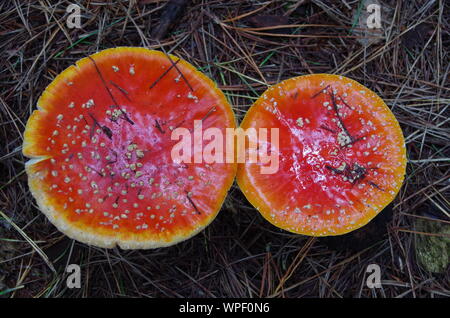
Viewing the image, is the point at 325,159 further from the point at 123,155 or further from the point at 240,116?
the point at 123,155

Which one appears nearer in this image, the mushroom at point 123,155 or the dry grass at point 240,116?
the mushroom at point 123,155

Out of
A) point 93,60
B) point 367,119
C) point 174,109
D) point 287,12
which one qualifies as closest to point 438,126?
point 367,119

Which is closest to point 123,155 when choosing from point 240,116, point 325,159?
point 240,116

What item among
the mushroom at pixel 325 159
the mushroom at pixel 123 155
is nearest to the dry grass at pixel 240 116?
the mushroom at pixel 325 159

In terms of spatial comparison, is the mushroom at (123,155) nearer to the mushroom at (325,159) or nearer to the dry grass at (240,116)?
the mushroom at (325,159)

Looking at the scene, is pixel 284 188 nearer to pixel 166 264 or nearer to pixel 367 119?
pixel 367 119
